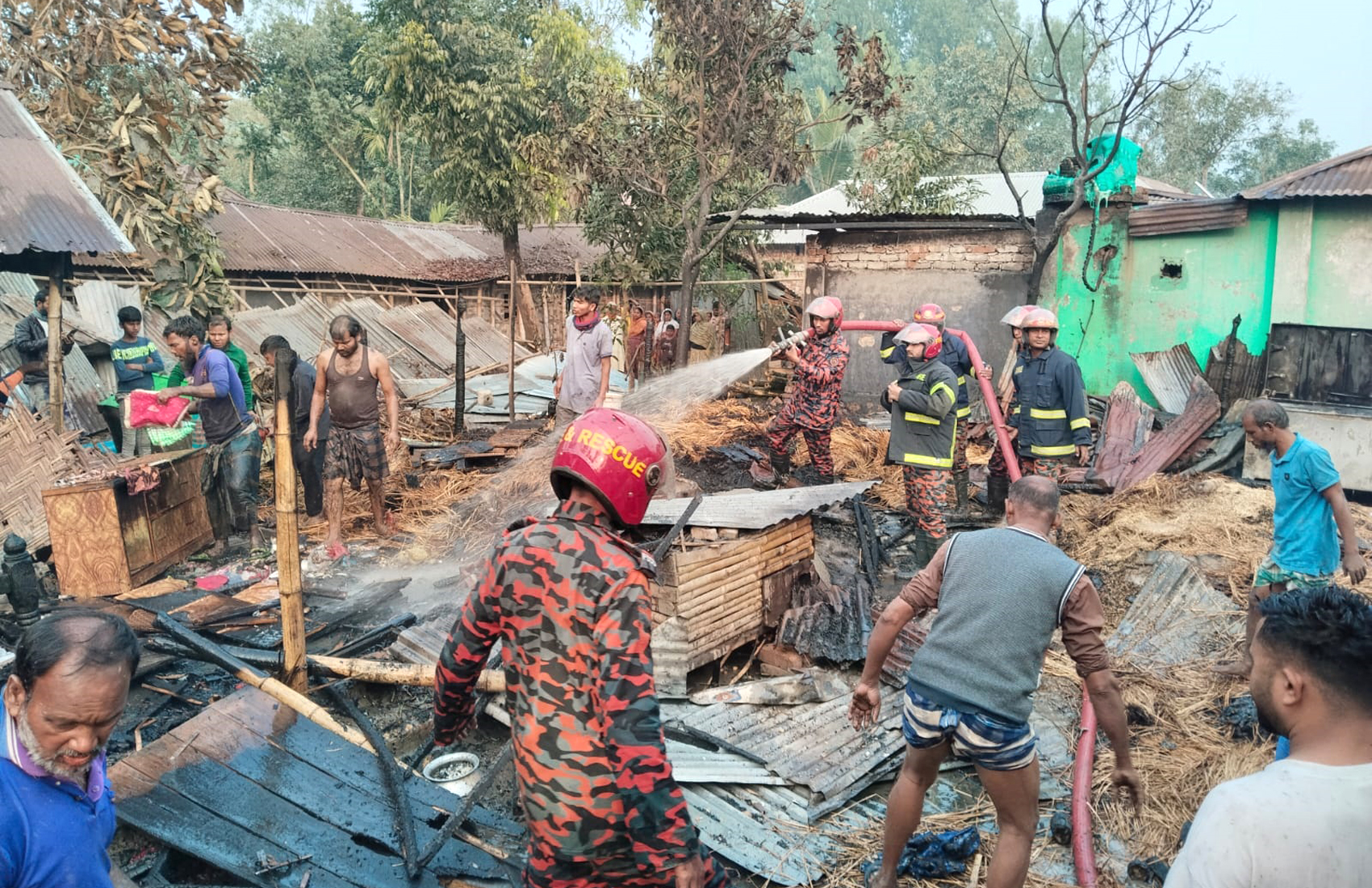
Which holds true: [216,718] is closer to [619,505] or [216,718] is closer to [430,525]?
[619,505]

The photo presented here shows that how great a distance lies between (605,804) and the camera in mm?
2232

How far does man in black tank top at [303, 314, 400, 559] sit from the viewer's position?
7289 millimetres

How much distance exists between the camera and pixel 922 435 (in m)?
7.39

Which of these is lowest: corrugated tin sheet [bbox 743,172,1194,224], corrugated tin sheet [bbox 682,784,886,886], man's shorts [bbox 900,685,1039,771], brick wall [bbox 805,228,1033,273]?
corrugated tin sheet [bbox 682,784,886,886]

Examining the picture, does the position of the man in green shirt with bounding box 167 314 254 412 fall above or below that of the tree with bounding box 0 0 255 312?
below

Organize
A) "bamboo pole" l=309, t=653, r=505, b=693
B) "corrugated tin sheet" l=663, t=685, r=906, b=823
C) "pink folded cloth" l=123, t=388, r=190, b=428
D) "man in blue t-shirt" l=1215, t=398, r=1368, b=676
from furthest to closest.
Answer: "pink folded cloth" l=123, t=388, r=190, b=428
"man in blue t-shirt" l=1215, t=398, r=1368, b=676
"bamboo pole" l=309, t=653, r=505, b=693
"corrugated tin sheet" l=663, t=685, r=906, b=823

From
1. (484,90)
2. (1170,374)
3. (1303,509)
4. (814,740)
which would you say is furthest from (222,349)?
(484,90)

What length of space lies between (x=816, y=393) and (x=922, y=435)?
1431 mm

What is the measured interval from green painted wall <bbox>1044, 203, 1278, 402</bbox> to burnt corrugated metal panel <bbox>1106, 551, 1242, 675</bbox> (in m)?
5.80

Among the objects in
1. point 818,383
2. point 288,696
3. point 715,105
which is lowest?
point 288,696

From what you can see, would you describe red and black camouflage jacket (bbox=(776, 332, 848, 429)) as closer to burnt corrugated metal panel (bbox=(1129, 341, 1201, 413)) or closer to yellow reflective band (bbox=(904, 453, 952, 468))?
yellow reflective band (bbox=(904, 453, 952, 468))

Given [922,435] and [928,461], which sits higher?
[922,435]

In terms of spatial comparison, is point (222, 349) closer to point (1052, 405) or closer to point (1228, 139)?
point (1052, 405)

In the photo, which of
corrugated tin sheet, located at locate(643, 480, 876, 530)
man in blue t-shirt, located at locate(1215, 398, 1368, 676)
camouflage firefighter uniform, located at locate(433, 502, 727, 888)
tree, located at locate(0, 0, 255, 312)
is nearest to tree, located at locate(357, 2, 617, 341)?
tree, located at locate(0, 0, 255, 312)
